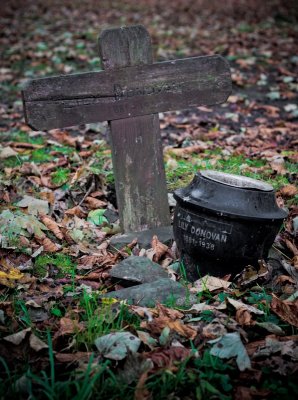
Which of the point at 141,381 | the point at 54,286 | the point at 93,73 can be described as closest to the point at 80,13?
the point at 93,73

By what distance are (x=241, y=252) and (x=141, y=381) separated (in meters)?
1.14

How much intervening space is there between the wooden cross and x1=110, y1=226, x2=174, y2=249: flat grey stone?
0.29 ft

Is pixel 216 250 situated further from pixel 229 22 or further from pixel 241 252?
pixel 229 22

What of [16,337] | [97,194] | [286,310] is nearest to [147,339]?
[16,337]

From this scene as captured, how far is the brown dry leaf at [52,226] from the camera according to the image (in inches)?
143

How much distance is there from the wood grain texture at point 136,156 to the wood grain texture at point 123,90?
10 millimetres

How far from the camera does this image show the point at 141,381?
7.05 ft

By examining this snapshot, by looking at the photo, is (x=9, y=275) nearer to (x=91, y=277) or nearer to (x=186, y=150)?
(x=91, y=277)

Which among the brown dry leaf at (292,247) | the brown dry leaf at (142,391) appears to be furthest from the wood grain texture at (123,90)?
the brown dry leaf at (142,391)

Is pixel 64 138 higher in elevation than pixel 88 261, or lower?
higher

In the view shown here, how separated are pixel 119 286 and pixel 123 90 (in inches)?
55.2

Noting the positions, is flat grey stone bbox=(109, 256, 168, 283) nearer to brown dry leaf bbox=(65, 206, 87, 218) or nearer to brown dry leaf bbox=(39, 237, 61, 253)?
brown dry leaf bbox=(39, 237, 61, 253)

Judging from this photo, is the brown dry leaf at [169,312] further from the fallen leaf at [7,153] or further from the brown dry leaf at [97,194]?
the fallen leaf at [7,153]

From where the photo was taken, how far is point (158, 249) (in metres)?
3.49
